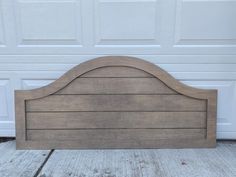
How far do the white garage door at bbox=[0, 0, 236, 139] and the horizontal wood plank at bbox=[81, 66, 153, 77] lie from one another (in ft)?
0.40

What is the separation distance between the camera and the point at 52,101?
170 cm

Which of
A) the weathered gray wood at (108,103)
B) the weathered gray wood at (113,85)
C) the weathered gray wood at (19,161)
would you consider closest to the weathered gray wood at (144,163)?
the weathered gray wood at (19,161)

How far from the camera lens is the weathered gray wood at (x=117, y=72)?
5.58ft

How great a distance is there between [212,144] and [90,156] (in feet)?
2.42

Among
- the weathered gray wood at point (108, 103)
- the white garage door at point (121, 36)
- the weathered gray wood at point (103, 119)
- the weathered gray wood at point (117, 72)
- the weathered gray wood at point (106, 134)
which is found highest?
the white garage door at point (121, 36)

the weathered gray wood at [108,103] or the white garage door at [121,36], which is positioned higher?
the white garage door at [121,36]

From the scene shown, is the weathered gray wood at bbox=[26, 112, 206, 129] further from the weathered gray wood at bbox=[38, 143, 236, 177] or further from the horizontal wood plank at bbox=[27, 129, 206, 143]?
the weathered gray wood at bbox=[38, 143, 236, 177]

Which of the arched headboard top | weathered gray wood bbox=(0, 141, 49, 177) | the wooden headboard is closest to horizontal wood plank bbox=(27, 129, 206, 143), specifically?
the wooden headboard

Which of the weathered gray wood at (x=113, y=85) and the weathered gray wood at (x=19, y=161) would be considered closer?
the weathered gray wood at (x=19, y=161)

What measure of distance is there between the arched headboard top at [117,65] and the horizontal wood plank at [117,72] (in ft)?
0.06

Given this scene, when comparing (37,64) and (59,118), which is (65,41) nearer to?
(37,64)

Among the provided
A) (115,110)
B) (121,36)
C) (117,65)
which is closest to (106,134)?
(115,110)

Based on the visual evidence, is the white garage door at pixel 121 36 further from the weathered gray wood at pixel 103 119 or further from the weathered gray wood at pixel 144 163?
the weathered gray wood at pixel 144 163

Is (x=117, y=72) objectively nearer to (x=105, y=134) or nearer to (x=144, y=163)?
(x=105, y=134)
